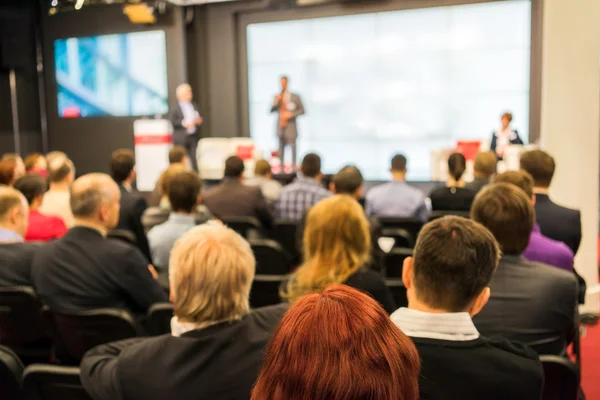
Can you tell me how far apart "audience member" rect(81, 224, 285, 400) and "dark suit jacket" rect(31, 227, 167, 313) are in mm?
931

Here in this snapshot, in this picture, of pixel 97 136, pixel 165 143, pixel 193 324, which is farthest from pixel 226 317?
pixel 97 136

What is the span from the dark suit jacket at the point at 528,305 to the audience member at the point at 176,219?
2.09m

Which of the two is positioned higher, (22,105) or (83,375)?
(22,105)

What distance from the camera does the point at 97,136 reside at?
1172 centimetres

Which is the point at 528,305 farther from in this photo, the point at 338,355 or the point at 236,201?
the point at 236,201

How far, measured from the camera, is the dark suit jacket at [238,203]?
200 inches

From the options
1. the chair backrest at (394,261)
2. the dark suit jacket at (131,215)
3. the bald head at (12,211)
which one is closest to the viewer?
the bald head at (12,211)

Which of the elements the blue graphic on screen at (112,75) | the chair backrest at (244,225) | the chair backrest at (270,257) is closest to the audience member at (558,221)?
the chair backrest at (270,257)

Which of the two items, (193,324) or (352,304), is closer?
(352,304)

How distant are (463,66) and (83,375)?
29.9 feet

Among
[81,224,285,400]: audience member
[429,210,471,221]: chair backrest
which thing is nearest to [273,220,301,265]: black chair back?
[429,210,471,221]: chair backrest

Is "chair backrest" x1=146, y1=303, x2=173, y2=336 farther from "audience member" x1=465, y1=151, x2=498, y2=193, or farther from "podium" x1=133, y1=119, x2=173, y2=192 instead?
"podium" x1=133, y1=119, x2=173, y2=192

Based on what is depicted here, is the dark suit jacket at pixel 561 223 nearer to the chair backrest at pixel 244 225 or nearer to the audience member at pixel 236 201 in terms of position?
the chair backrest at pixel 244 225

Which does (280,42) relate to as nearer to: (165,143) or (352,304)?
(165,143)
